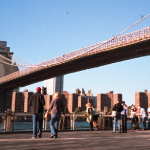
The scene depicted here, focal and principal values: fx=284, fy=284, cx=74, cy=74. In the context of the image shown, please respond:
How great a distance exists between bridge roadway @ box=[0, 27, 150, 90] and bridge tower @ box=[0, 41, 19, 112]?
5.18 meters

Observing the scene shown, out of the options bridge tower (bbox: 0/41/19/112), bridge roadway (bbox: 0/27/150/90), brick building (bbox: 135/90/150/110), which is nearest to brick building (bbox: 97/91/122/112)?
brick building (bbox: 135/90/150/110)

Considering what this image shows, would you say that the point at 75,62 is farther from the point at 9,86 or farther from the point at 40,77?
the point at 9,86

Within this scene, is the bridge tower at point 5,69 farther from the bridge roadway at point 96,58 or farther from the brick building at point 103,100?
the brick building at point 103,100

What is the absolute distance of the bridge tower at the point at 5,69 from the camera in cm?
5868

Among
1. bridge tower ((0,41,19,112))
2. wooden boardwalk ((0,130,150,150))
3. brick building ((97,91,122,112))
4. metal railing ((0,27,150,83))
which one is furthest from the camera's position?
brick building ((97,91,122,112))

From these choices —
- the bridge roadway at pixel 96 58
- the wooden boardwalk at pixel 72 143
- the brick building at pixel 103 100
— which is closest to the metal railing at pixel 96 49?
the bridge roadway at pixel 96 58

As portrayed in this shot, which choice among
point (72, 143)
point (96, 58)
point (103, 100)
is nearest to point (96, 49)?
point (96, 58)

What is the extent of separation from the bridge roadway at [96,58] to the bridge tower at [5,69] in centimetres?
518

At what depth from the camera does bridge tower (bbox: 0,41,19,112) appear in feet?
193

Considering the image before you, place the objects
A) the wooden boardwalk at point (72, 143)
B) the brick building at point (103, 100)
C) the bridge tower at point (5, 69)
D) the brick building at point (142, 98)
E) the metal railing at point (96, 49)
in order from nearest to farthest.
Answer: the wooden boardwalk at point (72, 143)
the metal railing at point (96, 49)
the bridge tower at point (5, 69)
the brick building at point (142, 98)
the brick building at point (103, 100)

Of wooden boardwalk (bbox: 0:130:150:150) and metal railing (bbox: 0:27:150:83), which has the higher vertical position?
metal railing (bbox: 0:27:150:83)

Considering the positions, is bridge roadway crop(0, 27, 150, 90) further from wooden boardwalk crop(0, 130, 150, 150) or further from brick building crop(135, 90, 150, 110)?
brick building crop(135, 90, 150, 110)

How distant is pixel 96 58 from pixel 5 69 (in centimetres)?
3347

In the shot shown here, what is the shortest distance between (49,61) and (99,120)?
1242 inches
